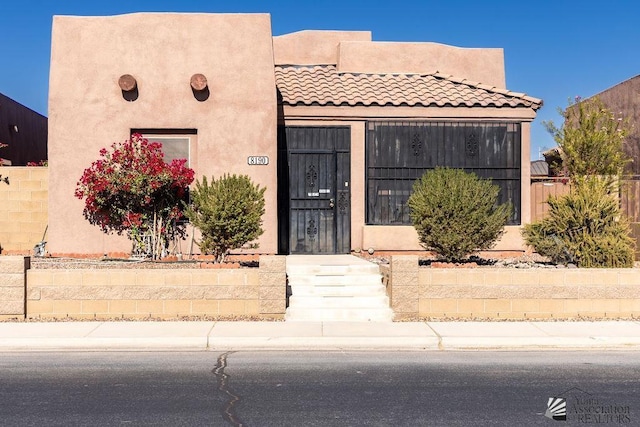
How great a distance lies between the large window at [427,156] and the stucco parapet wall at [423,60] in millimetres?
3608

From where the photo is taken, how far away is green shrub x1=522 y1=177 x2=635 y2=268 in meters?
12.6

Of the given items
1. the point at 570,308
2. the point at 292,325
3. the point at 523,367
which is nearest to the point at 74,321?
the point at 292,325

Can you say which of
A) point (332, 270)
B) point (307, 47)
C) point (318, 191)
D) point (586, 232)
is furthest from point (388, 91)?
point (586, 232)

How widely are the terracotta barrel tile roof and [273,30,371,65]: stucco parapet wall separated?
1.69 meters

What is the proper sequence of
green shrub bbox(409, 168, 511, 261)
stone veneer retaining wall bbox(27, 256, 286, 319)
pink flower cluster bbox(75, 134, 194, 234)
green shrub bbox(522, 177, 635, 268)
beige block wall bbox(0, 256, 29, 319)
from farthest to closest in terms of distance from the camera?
1. pink flower cluster bbox(75, 134, 194, 234)
2. green shrub bbox(409, 168, 511, 261)
3. green shrub bbox(522, 177, 635, 268)
4. stone veneer retaining wall bbox(27, 256, 286, 319)
5. beige block wall bbox(0, 256, 29, 319)

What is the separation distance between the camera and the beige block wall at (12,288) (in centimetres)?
1161

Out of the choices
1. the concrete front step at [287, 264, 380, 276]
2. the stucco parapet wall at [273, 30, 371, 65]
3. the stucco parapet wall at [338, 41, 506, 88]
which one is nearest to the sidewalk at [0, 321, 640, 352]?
the concrete front step at [287, 264, 380, 276]

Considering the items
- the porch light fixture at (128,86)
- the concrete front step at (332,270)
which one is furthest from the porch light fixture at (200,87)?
the concrete front step at (332,270)

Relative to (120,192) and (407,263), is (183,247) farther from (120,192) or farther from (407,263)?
(407,263)

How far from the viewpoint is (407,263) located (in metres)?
11.8

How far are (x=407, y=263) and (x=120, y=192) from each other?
21.2ft

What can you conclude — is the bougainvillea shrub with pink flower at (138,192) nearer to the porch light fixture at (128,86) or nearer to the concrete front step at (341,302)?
the porch light fixture at (128,86)

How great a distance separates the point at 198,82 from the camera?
1572 centimetres

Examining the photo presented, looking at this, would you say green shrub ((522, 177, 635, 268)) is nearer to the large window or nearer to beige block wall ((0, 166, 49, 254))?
the large window
